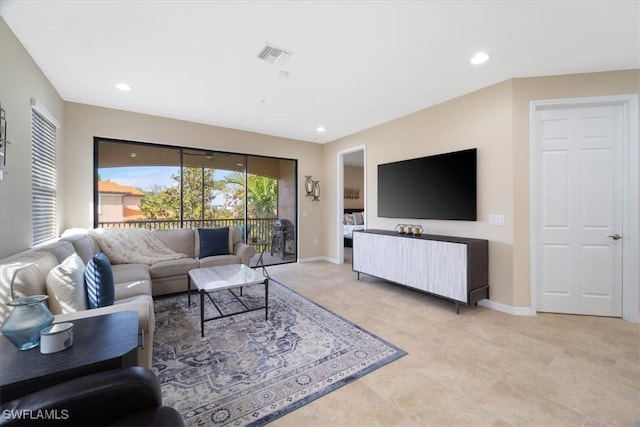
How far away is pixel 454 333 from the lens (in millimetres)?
2598

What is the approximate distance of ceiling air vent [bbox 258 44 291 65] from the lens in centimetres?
249

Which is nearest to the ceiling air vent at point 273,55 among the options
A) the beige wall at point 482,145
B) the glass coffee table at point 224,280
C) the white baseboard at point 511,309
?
the glass coffee table at point 224,280

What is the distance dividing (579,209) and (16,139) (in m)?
5.68

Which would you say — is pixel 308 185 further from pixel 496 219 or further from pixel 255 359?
pixel 255 359

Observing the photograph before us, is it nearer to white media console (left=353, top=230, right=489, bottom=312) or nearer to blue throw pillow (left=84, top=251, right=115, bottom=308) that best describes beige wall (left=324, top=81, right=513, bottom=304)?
white media console (left=353, top=230, right=489, bottom=312)

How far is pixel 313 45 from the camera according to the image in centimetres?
243

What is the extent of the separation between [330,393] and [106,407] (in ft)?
4.13

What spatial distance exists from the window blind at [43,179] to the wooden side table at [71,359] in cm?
219

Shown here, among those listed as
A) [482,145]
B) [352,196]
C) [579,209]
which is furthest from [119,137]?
[352,196]

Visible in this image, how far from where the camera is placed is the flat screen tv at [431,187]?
3.40 m

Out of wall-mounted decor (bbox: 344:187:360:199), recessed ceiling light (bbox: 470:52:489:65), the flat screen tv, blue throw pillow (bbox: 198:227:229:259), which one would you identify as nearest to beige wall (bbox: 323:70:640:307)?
the flat screen tv

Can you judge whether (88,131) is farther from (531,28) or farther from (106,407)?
(531,28)

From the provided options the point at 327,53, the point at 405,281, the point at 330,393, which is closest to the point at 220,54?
the point at 327,53

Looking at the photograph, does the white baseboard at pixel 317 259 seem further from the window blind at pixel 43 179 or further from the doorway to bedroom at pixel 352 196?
the window blind at pixel 43 179
